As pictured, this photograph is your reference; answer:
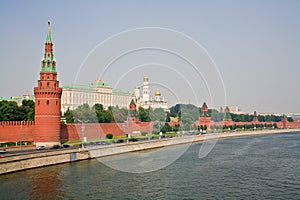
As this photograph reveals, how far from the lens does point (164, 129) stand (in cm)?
6350

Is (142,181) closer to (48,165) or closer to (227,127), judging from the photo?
(48,165)

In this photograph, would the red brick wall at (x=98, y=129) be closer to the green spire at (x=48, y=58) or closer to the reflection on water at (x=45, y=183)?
the green spire at (x=48, y=58)

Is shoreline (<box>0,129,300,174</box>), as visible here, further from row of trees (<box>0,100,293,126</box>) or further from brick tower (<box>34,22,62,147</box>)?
row of trees (<box>0,100,293,126</box>)

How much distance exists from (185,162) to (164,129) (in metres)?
32.3

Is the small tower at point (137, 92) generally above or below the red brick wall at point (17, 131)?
above

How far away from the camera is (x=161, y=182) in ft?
73.6

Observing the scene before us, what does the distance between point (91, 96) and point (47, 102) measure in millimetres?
60521

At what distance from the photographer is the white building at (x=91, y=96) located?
3580 inches

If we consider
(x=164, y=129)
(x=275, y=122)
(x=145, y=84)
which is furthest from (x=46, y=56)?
(x=275, y=122)

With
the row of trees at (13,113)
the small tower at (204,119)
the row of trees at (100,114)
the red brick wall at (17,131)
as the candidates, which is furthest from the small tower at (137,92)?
the red brick wall at (17,131)

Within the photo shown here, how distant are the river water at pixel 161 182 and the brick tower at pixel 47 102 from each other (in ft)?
24.2

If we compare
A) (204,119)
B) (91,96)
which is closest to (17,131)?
(204,119)

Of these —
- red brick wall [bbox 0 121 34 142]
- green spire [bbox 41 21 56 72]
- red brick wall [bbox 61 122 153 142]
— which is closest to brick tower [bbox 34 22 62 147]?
green spire [bbox 41 21 56 72]

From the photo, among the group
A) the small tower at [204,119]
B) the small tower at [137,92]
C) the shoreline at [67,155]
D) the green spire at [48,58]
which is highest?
the small tower at [137,92]
